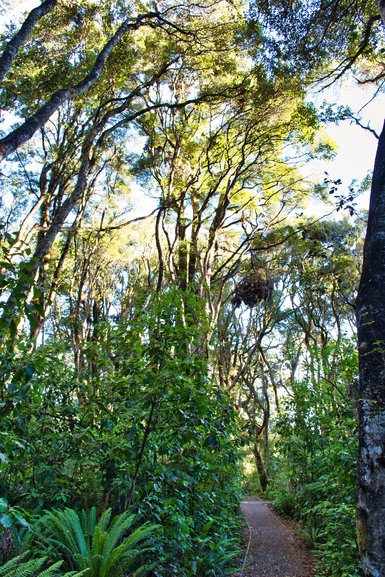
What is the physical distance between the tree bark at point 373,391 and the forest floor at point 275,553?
4498mm

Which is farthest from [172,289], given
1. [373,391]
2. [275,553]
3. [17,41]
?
[275,553]

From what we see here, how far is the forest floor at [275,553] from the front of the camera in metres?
5.63

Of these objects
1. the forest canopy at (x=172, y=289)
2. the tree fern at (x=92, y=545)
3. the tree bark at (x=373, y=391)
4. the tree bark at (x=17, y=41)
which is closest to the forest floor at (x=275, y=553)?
the forest canopy at (x=172, y=289)

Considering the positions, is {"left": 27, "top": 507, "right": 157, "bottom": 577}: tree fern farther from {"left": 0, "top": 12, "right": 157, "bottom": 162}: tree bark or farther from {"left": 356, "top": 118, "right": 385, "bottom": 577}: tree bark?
{"left": 0, "top": 12, "right": 157, "bottom": 162}: tree bark

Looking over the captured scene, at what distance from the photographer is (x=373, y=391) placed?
2049mm

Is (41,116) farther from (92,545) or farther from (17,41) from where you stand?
(92,545)

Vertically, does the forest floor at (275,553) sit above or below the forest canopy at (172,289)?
below

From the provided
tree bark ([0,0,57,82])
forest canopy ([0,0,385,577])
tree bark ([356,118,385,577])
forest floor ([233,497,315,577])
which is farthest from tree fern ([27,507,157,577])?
tree bark ([0,0,57,82])

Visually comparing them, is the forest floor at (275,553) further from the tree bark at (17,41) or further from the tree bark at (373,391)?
the tree bark at (17,41)

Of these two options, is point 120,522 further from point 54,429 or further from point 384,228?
point 384,228

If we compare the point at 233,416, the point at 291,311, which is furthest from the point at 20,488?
the point at 291,311

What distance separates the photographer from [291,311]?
17812 mm

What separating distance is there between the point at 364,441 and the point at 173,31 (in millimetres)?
10466

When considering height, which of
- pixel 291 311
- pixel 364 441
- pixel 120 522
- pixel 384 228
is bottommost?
pixel 120 522
